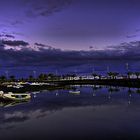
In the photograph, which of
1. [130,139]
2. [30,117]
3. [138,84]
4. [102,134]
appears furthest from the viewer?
[138,84]

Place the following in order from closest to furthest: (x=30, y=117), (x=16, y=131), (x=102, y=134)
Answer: (x=102, y=134), (x=16, y=131), (x=30, y=117)

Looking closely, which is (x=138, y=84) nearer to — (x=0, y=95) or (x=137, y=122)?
(x=0, y=95)

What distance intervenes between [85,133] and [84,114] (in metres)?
20.6

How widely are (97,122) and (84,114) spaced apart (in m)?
Result: 11.0

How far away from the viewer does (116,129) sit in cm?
4719

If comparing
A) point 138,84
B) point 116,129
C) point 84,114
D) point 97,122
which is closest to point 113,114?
point 84,114

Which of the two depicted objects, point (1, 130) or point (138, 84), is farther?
point (138, 84)

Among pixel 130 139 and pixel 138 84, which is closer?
pixel 130 139

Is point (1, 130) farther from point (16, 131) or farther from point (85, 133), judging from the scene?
point (85, 133)

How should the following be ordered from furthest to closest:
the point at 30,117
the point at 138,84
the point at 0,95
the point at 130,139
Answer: the point at 138,84 < the point at 0,95 < the point at 30,117 < the point at 130,139

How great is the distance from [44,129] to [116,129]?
1174cm

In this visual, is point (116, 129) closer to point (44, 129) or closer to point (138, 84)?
point (44, 129)

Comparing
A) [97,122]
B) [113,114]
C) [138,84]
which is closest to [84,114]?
[113,114]

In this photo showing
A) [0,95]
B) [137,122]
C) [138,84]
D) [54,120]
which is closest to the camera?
[137,122]
